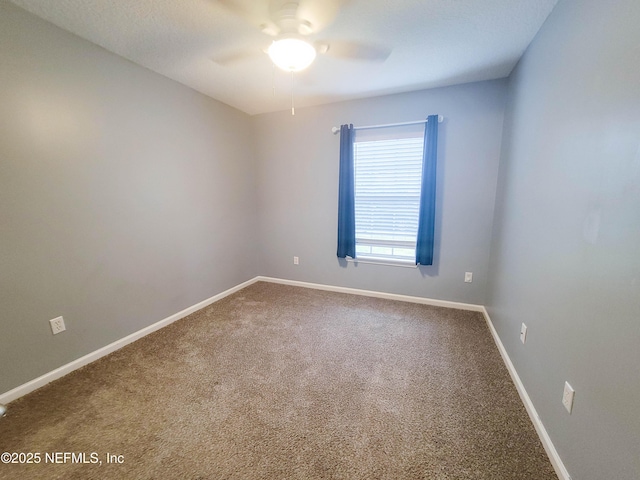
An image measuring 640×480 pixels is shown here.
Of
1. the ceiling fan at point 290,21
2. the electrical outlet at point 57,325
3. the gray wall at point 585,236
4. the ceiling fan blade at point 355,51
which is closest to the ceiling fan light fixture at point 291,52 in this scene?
the ceiling fan at point 290,21

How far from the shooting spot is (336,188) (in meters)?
3.20

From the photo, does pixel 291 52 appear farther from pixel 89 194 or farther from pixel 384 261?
pixel 384 261

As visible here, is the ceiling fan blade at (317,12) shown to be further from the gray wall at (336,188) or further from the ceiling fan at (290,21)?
the gray wall at (336,188)

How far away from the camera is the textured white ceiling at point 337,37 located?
4.93 ft

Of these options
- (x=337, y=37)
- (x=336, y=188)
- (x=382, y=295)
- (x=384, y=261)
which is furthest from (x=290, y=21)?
(x=382, y=295)

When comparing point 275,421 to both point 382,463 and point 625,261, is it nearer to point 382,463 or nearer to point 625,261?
point 382,463

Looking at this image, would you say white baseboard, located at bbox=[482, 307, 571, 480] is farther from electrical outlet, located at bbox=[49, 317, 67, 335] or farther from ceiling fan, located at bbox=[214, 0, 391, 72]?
electrical outlet, located at bbox=[49, 317, 67, 335]

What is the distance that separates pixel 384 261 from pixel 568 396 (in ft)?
6.79

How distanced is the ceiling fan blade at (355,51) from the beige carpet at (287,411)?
94.9 inches

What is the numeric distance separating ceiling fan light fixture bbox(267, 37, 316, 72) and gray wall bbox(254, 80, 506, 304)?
1.52 m

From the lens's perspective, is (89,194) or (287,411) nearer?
(287,411)

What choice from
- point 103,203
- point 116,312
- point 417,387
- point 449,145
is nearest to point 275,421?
point 417,387

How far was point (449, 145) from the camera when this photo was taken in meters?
2.64

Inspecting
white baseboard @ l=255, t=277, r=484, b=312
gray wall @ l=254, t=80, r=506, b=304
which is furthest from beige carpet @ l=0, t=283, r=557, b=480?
gray wall @ l=254, t=80, r=506, b=304
